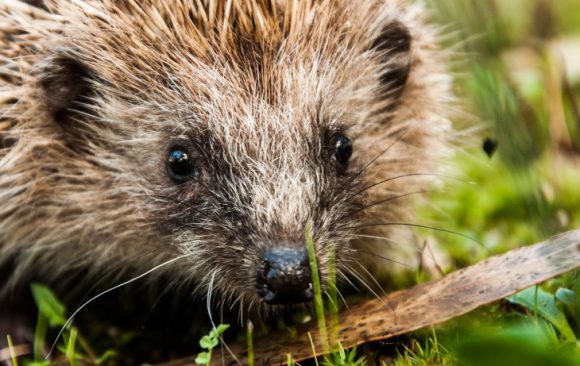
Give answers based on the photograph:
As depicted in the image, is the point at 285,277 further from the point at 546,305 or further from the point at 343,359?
the point at 546,305

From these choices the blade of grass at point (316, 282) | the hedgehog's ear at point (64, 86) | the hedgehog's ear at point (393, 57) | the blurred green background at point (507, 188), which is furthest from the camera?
the hedgehog's ear at point (393, 57)

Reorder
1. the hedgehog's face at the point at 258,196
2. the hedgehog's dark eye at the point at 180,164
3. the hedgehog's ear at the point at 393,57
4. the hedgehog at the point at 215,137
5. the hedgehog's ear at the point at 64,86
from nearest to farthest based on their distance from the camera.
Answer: the hedgehog's face at the point at 258,196, the hedgehog at the point at 215,137, the hedgehog's dark eye at the point at 180,164, the hedgehog's ear at the point at 64,86, the hedgehog's ear at the point at 393,57

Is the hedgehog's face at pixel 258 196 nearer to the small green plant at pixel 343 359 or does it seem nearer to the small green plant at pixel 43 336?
the small green plant at pixel 343 359

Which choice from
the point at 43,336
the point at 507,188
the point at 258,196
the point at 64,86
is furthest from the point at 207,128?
the point at 507,188

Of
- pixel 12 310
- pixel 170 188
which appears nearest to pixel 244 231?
pixel 170 188

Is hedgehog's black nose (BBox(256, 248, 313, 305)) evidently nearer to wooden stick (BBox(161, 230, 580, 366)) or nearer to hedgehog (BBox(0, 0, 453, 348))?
hedgehog (BBox(0, 0, 453, 348))

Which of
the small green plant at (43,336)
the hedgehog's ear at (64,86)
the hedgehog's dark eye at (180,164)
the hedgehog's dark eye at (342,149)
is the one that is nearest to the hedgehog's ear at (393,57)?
the hedgehog's dark eye at (342,149)

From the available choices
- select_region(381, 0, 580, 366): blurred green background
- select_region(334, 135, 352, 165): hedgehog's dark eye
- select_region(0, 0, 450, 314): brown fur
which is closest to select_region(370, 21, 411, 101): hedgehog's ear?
select_region(0, 0, 450, 314): brown fur
